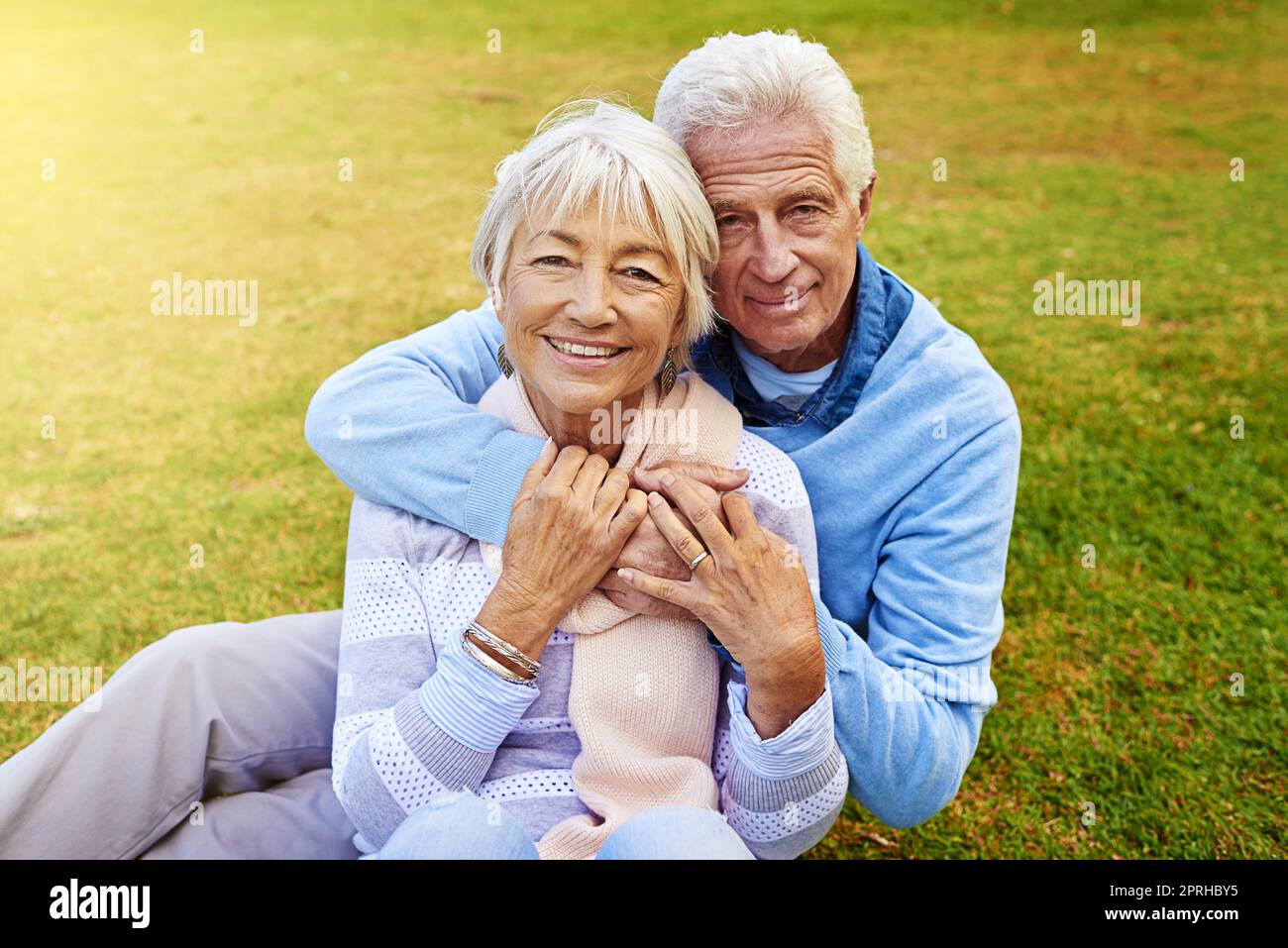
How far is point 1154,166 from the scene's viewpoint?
36.2ft

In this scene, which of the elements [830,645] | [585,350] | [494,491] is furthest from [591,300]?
[830,645]

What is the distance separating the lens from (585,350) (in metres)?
2.37

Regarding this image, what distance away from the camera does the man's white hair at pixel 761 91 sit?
251 centimetres

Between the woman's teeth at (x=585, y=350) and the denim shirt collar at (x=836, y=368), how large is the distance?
48cm

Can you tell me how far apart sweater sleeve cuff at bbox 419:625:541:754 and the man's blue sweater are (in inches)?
12.8

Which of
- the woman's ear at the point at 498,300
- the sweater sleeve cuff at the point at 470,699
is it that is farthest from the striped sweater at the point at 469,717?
the woman's ear at the point at 498,300

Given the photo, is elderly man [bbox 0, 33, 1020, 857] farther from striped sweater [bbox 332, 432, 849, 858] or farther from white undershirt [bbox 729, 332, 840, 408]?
striped sweater [bbox 332, 432, 849, 858]

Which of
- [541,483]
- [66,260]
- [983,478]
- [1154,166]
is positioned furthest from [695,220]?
[1154,166]

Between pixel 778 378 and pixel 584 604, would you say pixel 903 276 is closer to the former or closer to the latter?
pixel 778 378

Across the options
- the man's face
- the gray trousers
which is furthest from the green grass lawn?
the gray trousers

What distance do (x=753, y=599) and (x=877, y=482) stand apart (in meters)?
0.58

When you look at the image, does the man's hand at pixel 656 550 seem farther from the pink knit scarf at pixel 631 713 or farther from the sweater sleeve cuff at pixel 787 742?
the sweater sleeve cuff at pixel 787 742
